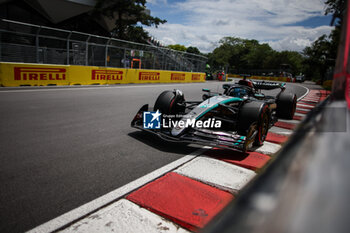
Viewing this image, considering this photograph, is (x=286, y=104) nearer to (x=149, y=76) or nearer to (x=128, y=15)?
(x=149, y=76)

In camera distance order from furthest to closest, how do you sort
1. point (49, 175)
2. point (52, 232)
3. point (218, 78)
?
point (218, 78)
point (49, 175)
point (52, 232)

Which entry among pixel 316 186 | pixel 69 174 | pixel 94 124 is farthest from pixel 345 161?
pixel 94 124

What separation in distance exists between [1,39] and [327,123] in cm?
1199

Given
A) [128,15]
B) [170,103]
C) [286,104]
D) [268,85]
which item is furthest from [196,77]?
[170,103]

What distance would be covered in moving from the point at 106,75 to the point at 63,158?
35.6 ft

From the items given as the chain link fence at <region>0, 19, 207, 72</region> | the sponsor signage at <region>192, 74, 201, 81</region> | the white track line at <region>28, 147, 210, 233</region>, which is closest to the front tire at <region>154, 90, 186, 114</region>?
the white track line at <region>28, 147, 210, 233</region>

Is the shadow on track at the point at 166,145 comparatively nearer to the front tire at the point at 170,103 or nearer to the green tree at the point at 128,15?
the front tire at the point at 170,103

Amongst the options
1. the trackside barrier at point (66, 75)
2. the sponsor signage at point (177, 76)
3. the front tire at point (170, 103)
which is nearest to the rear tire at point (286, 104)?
the front tire at point (170, 103)

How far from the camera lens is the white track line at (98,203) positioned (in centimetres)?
180

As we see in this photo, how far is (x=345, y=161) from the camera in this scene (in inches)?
17.2

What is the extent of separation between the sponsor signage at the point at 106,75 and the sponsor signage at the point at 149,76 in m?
1.93

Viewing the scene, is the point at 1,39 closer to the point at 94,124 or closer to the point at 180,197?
the point at 94,124

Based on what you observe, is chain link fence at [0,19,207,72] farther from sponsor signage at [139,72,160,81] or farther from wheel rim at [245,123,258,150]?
wheel rim at [245,123,258,150]

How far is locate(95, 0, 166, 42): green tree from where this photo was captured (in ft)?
79.8
